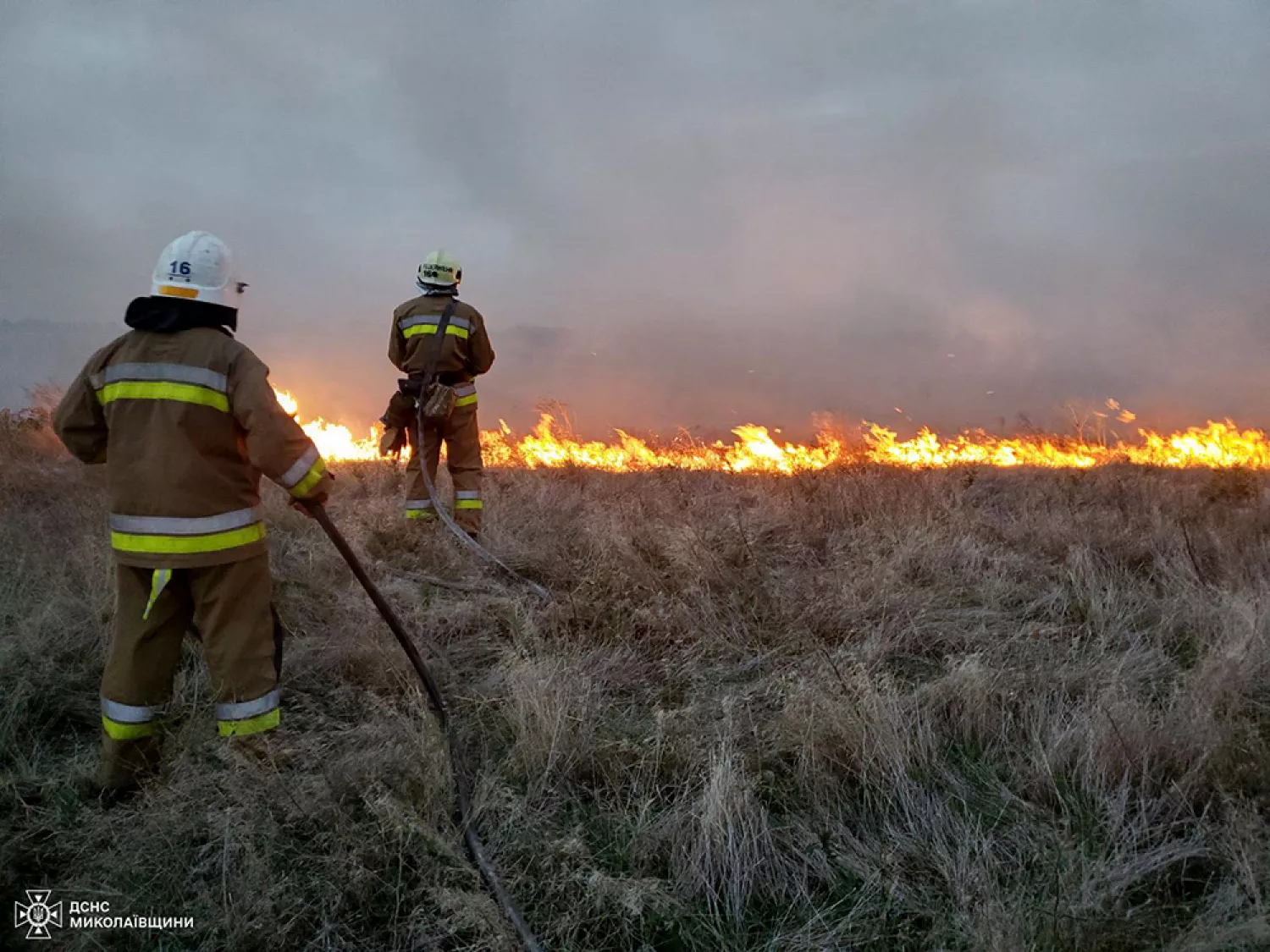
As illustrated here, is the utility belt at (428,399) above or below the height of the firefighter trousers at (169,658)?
above

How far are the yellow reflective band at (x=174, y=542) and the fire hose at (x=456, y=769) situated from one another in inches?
12.3

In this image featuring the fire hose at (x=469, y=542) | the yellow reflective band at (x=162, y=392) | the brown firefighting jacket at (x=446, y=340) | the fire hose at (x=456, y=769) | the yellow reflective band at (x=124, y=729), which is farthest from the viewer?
the brown firefighting jacket at (x=446, y=340)

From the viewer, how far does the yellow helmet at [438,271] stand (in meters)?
6.57

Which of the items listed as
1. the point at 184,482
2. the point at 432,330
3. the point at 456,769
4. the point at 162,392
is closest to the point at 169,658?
the point at 184,482

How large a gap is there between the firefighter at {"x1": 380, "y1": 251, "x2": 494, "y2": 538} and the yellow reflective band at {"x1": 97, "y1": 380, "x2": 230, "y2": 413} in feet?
12.7

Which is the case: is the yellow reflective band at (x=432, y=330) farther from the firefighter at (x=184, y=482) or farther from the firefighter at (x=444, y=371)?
the firefighter at (x=184, y=482)

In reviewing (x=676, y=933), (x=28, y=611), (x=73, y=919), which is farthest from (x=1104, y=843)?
(x=28, y=611)

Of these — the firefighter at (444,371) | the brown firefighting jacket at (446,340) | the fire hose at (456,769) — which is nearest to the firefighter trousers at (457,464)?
the firefighter at (444,371)

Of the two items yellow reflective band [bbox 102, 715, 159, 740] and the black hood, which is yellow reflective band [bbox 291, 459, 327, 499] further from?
yellow reflective band [bbox 102, 715, 159, 740]

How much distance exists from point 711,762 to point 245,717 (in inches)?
69.0

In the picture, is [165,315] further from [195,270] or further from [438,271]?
[438,271]

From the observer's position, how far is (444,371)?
6566 millimetres

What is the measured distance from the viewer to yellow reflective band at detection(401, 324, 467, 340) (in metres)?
6.51

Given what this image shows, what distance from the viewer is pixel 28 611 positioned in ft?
13.2
